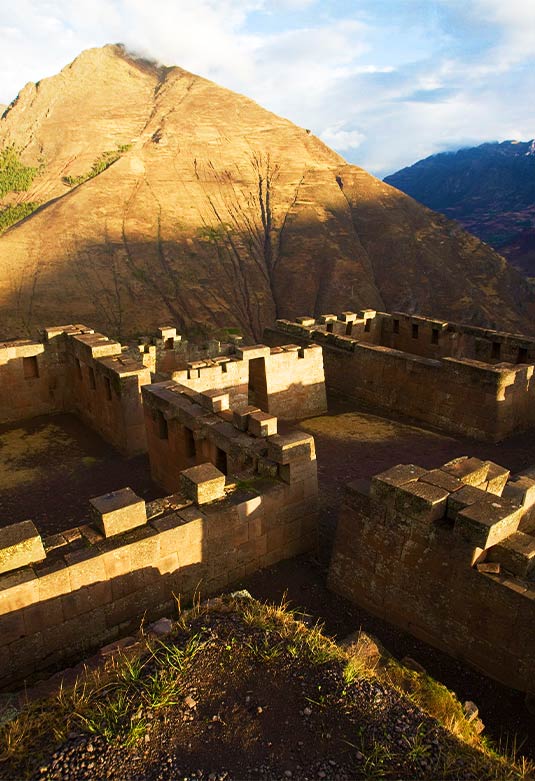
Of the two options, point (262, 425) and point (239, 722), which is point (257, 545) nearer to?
point (262, 425)

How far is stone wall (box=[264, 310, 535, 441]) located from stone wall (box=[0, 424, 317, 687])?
28.3 ft

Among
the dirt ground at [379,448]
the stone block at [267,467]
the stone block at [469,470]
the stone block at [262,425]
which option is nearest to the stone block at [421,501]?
the stone block at [469,470]

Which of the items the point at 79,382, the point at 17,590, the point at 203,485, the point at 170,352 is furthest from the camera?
the point at 170,352

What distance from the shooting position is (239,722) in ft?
15.6

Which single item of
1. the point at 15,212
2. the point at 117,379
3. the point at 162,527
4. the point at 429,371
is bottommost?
the point at 162,527

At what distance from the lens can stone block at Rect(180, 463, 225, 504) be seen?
866 centimetres

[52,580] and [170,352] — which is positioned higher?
[170,352]

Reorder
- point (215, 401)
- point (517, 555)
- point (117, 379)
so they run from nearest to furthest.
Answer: point (517, 555), point (215, 401), point (117, 379)

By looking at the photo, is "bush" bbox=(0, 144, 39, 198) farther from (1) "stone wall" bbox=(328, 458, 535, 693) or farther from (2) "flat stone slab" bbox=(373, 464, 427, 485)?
(1) "stone wall" bbox=(328, 458, 535, 693)

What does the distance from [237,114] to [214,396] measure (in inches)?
2862

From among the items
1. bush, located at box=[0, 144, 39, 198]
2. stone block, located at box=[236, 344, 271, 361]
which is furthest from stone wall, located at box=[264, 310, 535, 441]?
bush, located at box=[0, 144, 39, 198]

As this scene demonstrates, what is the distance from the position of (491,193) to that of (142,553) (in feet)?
418

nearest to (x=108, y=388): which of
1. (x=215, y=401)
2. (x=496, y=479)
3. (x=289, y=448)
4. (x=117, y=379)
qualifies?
(x=117, y=379)

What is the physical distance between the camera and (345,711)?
193 inches
